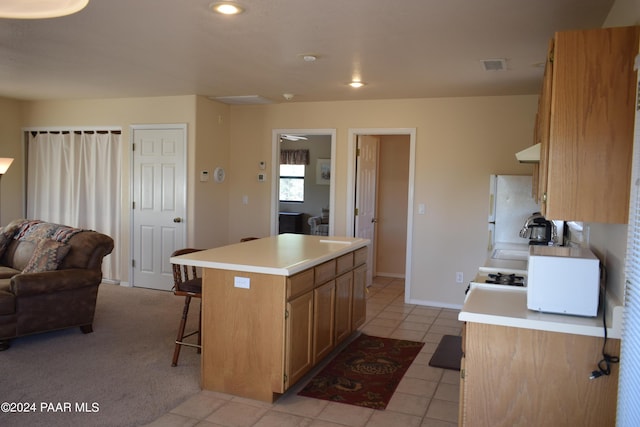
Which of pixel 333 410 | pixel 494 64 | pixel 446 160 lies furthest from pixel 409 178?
pixel 333 410

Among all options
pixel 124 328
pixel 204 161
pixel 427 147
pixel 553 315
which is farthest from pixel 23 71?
pixel 553 315

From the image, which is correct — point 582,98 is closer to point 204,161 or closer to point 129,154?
point 204,161

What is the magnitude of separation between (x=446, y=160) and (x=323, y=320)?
8.94ft

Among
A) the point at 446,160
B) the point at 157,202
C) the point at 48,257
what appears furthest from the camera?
the point at 157,202

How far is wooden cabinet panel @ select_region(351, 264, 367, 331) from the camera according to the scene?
4.40 metres

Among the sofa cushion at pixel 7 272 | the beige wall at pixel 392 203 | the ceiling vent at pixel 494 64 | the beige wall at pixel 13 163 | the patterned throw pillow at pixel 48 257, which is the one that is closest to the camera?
the ceiling vent at pixel 494 64

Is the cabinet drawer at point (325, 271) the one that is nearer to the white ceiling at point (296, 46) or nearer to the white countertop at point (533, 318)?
the white countertop at point (533, 318)

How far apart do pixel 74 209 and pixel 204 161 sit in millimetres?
1945

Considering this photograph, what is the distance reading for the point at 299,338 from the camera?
10.7 ft

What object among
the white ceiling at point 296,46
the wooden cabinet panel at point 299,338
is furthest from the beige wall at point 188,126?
the wooden cabinet panel at point 299,338

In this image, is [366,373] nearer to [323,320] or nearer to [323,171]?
[323,320]

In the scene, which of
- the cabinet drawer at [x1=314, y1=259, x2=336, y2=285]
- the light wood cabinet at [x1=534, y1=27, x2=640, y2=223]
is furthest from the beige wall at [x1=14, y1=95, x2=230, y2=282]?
the light wood cabinet at [x1=534, y1=27, x2=640, y2=223]

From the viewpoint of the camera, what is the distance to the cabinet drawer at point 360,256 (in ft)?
14.3

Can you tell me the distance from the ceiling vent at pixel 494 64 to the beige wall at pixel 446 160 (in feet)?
4.30
